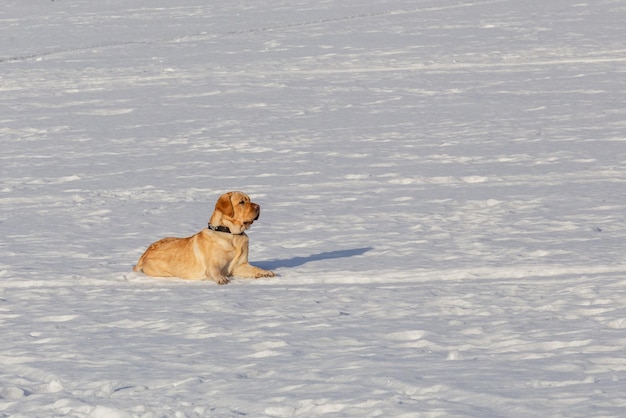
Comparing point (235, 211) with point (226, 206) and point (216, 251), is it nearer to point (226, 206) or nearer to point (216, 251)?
point (226, 206)

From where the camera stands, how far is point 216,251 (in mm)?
6688

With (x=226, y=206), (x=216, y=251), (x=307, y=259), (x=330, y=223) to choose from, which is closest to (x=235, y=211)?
(x=226, y=206)

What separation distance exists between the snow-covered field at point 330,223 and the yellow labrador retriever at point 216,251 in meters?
Result: 0.10

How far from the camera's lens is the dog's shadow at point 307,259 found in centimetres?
715

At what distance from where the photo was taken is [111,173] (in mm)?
10414

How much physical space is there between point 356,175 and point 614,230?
2.82 metres

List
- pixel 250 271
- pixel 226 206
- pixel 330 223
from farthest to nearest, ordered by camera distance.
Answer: pixel 330 223 < pixel 250 271 < pixel 226 206

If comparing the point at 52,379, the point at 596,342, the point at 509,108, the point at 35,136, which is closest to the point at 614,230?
the point at 596,342

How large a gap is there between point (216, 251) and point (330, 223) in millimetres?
1730

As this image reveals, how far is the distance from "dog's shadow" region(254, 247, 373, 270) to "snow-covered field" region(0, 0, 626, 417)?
0.11 feet

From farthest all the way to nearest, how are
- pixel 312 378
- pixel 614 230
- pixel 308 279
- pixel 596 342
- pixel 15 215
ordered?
pixel 15 215 < pixel 614 230 < pixel 308 279 < pixel 596 342 < pixel 312 378

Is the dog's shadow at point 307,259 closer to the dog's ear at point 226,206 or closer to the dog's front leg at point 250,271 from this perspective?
the dog's front leg at point 250,271

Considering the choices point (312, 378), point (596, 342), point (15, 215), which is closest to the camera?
point (312, 378)

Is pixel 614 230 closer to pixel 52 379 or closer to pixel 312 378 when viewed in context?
pixel 312 378
